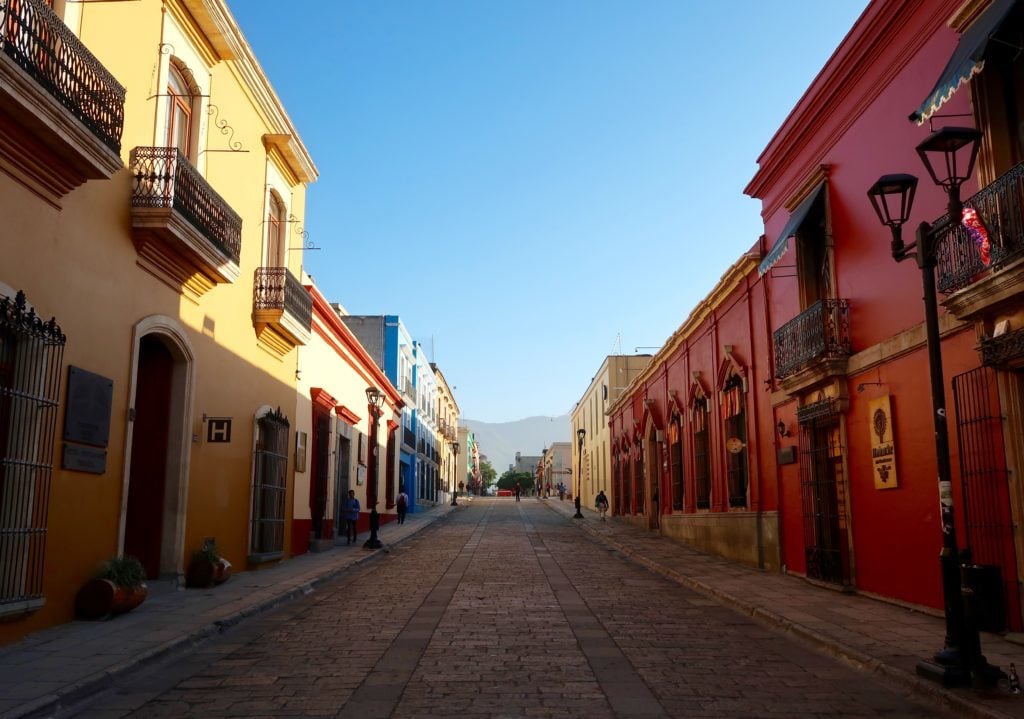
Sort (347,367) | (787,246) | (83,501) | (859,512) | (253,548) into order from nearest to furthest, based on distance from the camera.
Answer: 1. (83,501)
2. (859,512)
3. (787,246)
4. (253,548)
5. (347,367)

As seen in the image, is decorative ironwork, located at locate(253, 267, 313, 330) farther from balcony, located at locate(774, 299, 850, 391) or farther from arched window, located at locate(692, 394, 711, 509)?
arched window, located at locate(692, 394, 711, 509)

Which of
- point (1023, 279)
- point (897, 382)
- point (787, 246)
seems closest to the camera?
point (1023, 279)

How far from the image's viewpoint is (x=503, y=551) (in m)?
19.7

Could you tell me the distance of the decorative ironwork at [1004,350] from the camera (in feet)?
25.1

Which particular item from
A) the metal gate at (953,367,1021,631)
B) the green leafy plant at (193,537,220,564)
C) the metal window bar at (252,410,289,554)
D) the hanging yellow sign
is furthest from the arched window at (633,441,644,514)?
the metal gate at (953,367,1021,631)

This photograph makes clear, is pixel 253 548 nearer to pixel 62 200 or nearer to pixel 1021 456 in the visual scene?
pixel 62 200

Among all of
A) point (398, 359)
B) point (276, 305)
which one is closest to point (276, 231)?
point (276, 305)

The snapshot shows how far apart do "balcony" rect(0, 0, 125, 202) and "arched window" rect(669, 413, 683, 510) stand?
17.3 metres

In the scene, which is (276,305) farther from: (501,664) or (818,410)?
(501,664)

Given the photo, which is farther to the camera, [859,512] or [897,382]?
[859,512]

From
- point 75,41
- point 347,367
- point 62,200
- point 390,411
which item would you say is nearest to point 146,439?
point 62,200

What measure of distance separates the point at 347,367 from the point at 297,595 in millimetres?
12392

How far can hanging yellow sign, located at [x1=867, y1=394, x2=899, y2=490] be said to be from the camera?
10453 mm

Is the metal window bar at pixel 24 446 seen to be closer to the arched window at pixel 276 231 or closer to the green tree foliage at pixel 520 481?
the arched window at pixel 276 231
